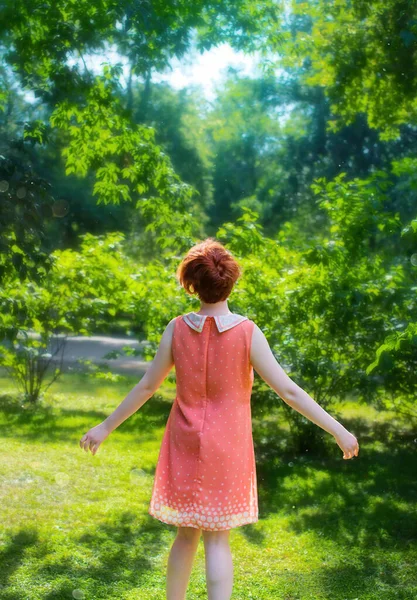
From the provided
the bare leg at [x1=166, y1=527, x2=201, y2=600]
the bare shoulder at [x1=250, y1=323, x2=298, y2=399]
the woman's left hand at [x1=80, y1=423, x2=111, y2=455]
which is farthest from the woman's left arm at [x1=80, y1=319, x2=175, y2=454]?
the bare leg at [x1=166, y1=527, x2=201, y2=600]

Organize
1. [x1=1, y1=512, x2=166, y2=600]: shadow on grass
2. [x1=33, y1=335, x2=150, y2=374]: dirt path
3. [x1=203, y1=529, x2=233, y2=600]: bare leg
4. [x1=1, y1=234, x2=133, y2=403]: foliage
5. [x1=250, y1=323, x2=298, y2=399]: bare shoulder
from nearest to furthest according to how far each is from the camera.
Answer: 1. [x1=203, y1=529, x2=233, y2=600]: bare leg
2. [x1=250, y1=323, x2=298, y2=399]: bare shoulder
3. [x1=1, y1=512, x2=166, y2=600]: shadow on grass
4. [x1=1, y1=234, x2=133, y2=403]: foliage
5. [x1=33, y1=335, x2=150, y2=374]: dirt path

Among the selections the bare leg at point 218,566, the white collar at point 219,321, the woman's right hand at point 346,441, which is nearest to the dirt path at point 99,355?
the white collar at point 219,321

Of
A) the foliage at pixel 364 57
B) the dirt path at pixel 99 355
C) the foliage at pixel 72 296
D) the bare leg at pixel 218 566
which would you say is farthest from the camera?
the dirt path at pixel 99 355

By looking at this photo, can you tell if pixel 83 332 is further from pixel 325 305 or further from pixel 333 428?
pixel 333 428

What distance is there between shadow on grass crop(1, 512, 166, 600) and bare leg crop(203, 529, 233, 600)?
3.82ft

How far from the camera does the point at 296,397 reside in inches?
112

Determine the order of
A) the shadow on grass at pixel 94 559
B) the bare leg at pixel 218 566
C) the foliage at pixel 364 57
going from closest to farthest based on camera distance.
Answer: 1. the bare leg at pixel 218 566
2. the shadow on grass at pixel 94 559
3. the foliage at pixel 364 57

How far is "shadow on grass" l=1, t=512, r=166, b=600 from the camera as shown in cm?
379

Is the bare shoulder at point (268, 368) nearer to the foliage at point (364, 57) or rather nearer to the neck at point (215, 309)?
the neck at point (215, 309)

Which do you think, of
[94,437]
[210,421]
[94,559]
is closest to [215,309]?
[210,421]

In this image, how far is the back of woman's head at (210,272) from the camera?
2.86 m

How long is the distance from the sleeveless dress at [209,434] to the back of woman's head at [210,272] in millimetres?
93

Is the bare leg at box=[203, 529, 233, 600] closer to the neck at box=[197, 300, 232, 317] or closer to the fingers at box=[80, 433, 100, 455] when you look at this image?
the fingers at box=[80, 433, 100, 455]

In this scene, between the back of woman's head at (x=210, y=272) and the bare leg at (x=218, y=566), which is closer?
the bare leg at (x=218, y=566)
